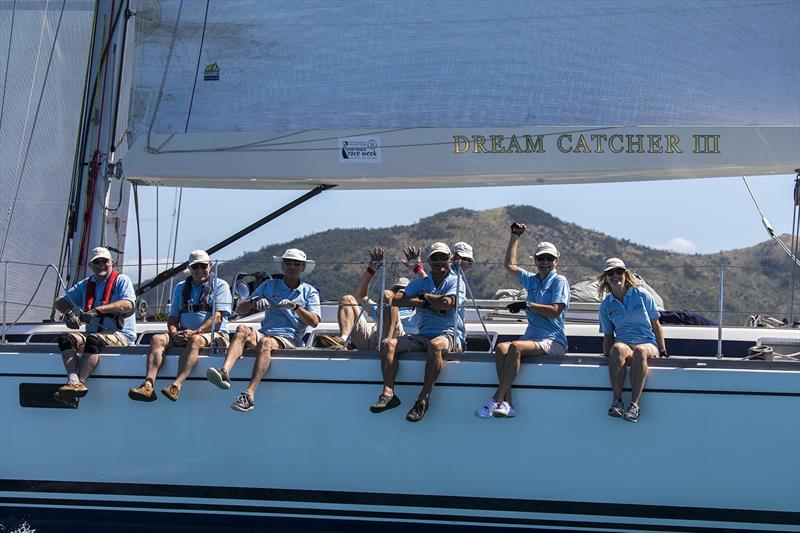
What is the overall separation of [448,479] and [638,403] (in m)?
1.29

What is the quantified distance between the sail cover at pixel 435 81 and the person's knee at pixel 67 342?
1.69 m

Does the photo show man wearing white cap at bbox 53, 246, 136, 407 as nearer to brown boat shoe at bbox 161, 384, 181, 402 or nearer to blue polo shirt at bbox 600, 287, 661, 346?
brown boat shoe at bbox 161, 384, 181, 402

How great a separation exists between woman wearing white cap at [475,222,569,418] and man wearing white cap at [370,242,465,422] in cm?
35

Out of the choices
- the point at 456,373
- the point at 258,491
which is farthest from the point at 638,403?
the point at 258,491

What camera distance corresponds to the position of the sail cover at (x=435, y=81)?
7633 millimetres

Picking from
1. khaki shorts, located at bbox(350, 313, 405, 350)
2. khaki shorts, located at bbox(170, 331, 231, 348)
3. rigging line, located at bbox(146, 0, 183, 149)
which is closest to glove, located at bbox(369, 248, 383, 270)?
khaki shorts, located at bbox(350, 313, 405, 350)

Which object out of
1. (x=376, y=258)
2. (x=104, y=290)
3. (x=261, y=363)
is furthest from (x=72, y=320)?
(x=376, y=258)

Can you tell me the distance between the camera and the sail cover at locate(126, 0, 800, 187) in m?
7.63

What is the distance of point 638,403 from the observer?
6.28 metres

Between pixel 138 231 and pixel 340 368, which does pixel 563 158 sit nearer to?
pixel 340 368

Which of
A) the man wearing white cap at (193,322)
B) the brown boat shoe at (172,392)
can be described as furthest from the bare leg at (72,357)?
the brown boat shoe at (172,392)

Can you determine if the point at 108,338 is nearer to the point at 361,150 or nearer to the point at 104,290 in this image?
the point at 104,290

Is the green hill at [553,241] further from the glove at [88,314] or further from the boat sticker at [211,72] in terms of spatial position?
the glove at [88,314]

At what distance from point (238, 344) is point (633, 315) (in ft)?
8.26
